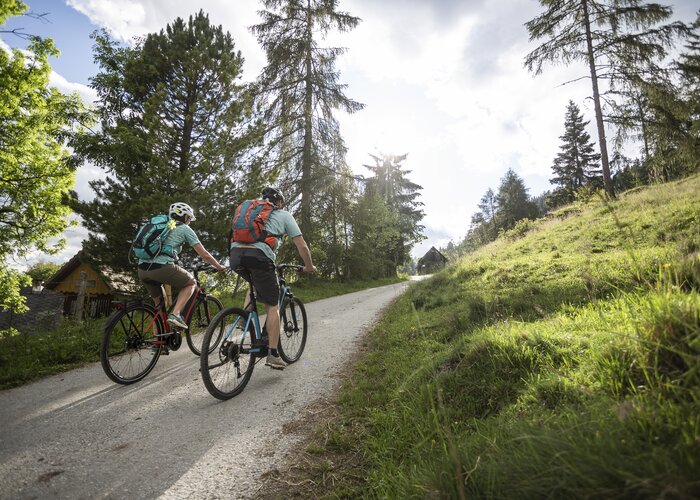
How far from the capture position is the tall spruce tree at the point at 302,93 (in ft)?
55.1

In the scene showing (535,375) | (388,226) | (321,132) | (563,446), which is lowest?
(535,375)

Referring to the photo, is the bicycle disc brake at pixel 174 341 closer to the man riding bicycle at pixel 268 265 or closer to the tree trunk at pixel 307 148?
the man riding bicycle at pixel 268 265

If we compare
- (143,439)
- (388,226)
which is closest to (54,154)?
(143,439)

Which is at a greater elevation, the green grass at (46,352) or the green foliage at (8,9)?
the green foliage at (8,9)

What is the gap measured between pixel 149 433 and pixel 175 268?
7.51 ft

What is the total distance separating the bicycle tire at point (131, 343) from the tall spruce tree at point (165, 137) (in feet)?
19.8

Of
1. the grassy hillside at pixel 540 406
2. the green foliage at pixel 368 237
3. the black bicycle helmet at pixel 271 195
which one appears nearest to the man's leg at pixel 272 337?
the grassy hillside at pixel 540 406

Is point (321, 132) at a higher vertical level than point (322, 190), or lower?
higher

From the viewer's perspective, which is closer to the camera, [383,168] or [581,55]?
[581,55]

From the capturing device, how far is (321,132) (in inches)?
699

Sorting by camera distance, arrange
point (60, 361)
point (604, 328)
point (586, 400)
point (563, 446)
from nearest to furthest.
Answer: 1. point (563, 446)
2. point (586, 400)
3. point (604, 328)
4. point (60, 361)

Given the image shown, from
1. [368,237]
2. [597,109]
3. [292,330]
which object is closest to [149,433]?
[292,330]

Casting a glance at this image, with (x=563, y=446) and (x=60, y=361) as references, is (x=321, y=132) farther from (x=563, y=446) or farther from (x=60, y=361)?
(x=563, y=446)

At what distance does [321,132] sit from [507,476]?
1838 centimetres
